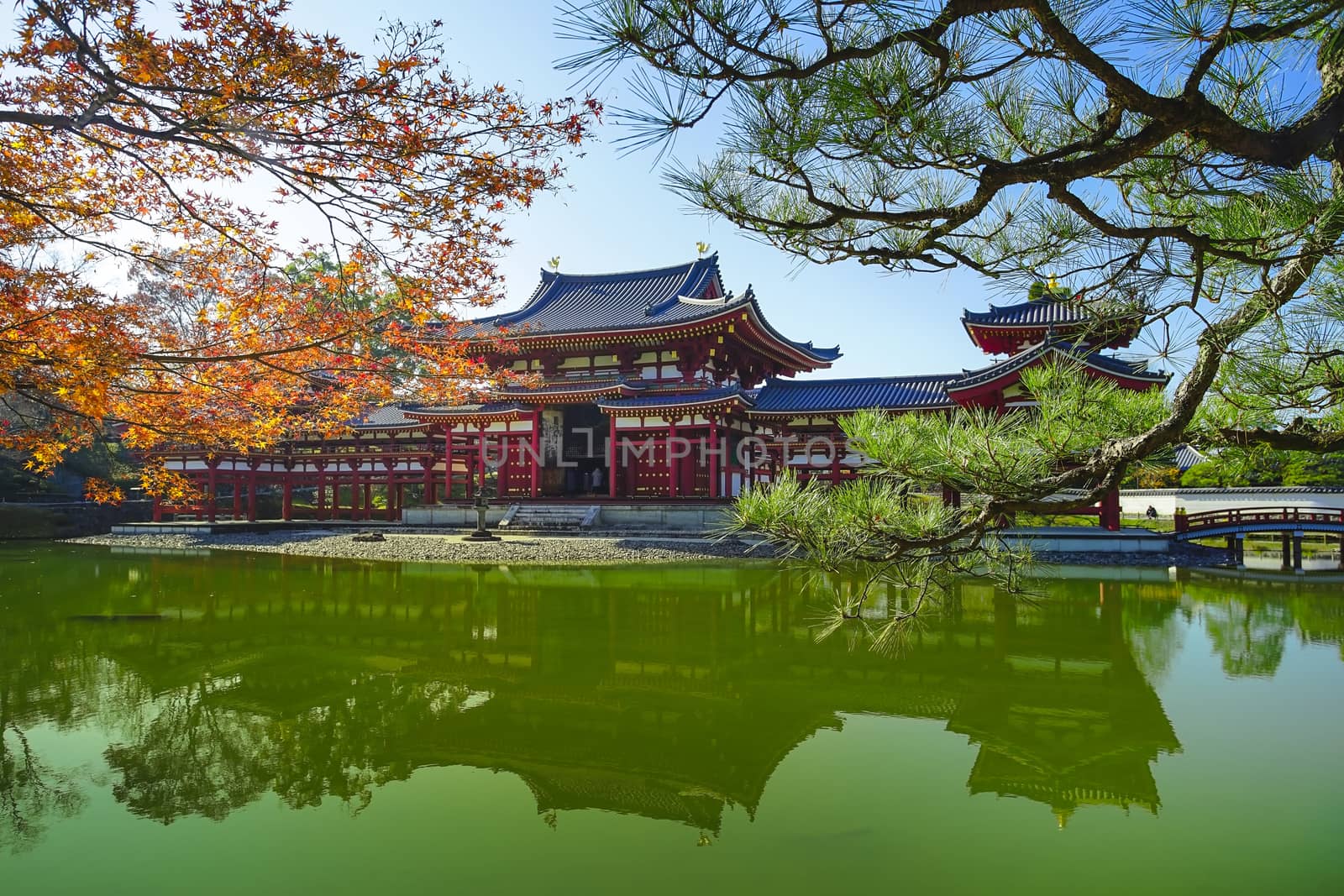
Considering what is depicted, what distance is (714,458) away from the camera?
19.9 m

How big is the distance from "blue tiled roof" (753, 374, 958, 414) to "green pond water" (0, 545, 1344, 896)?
10893 mm

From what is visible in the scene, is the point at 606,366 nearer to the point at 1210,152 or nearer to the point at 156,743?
the point at 156,743

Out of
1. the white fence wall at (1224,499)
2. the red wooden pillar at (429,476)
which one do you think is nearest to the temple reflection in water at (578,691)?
the red wooden pillar at (429,476)

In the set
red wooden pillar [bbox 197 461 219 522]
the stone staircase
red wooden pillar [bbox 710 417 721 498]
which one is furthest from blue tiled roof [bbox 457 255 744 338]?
red wooden pillar [bbox 197 461 219 522]

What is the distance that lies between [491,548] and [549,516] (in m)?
3.55

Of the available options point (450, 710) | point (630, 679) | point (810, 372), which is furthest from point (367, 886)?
point (810, 372)

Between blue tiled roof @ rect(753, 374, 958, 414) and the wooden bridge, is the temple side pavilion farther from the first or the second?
the wooden bridge

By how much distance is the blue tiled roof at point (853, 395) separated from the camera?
1886 centimetres

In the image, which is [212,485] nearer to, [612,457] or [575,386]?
[575,386]

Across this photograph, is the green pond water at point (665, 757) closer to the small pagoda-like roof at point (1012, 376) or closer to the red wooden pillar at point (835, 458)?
the small pagoda-like roof at point (1012, 376)

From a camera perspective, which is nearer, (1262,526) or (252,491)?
(1262,526)

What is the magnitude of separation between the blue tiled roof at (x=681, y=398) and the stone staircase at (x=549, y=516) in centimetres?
309

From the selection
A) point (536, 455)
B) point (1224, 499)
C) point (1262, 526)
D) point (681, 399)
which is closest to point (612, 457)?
point (536, 455)

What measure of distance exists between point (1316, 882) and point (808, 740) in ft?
7.74
